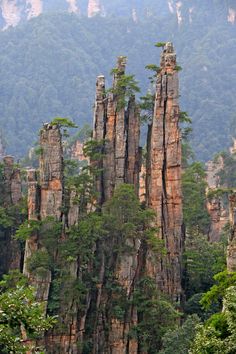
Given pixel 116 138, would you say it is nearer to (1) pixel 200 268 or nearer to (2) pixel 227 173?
(1) pixel 200 268

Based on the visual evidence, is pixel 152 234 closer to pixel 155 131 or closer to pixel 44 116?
pixel 155 131

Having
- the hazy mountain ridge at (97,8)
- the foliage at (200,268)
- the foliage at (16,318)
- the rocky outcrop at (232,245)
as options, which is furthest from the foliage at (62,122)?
the hazy mountain ridge at (97,8)

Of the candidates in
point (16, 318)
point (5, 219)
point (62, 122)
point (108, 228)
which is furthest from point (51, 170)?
point (16, 318)

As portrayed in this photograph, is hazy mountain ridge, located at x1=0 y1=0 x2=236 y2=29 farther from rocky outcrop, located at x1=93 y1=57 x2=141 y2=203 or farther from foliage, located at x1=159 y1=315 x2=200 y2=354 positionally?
foliage, located at x1=159 y1=315 x2=200 y2=354

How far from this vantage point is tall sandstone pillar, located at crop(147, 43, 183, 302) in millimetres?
34344

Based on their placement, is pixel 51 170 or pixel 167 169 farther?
pixel 167 169

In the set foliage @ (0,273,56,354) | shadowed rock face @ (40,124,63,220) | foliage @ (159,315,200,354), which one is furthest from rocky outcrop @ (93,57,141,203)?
foliage @ (0,273,56,354)

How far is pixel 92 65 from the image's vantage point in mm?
132000

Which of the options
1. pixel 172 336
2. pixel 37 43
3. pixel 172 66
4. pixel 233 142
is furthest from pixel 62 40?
pixel 172 336

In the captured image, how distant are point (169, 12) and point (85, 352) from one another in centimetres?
12854

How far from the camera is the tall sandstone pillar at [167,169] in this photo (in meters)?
34.3

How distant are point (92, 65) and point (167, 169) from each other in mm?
99654

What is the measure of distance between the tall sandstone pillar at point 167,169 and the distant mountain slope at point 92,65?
6949 cm

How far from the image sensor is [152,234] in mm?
32750
